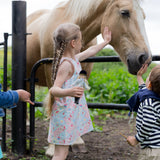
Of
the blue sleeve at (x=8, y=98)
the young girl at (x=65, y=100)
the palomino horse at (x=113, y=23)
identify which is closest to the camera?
the blue sleeve at (x=8, y=98)

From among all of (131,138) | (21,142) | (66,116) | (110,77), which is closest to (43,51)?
(21,142)

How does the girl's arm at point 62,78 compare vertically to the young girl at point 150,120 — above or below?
above

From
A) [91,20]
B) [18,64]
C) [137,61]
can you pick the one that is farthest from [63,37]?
[18,64]

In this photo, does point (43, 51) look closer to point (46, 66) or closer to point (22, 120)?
point (46, 66)

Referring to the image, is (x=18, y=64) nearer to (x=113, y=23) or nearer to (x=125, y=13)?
(x=113, y=23)

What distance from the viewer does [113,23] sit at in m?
2.62

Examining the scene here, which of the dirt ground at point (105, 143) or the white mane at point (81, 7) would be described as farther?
the dirt ground at point (105, 143)

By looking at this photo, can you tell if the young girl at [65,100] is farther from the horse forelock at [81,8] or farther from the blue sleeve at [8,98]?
the horse forelock at [81,8]

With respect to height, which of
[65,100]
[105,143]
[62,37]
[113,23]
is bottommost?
[105,143]

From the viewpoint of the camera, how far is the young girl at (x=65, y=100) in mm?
2000

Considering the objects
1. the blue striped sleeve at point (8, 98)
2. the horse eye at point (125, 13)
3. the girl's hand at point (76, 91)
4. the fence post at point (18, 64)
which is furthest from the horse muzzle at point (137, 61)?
the fence post at point (18, 64)

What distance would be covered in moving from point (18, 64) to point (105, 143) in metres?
1.58

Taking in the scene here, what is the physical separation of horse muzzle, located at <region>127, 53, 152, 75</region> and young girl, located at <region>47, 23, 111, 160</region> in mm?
578

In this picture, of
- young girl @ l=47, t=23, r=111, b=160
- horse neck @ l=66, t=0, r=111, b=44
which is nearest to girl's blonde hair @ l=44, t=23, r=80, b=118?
young girl @ l=47, t=23, r=111, b=160
